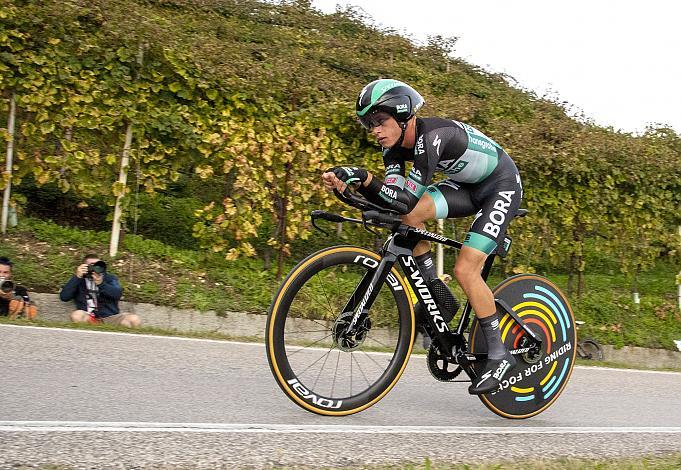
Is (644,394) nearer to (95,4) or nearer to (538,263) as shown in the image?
(538,263)

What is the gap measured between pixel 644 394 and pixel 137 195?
637 cm

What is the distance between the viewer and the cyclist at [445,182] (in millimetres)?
4750

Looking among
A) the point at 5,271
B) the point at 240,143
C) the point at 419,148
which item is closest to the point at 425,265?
the point at 419,148

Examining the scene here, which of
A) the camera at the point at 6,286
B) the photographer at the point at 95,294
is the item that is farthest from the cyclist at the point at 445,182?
the camera at the point at 6,286

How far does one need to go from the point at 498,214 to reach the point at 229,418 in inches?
80.8

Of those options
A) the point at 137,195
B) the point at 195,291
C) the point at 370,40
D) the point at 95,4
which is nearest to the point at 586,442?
the point at 195,291

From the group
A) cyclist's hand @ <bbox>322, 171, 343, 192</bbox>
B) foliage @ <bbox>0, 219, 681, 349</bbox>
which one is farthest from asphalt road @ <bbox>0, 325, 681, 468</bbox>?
foliage @ <bbox>0, 219, 681, 349</bbox>

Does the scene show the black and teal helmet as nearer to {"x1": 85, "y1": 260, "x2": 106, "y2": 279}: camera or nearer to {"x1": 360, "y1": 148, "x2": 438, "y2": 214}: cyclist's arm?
{"x1": 360, "y1": 148, "x2": 438, "y2": 214}: cyclist's arm

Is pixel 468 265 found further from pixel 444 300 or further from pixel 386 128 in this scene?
pixel 386 128

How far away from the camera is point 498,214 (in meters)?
5.17

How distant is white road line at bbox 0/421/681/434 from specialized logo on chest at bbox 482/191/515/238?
4.01ft

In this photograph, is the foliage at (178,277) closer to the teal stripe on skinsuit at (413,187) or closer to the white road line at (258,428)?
the white road line at (258,428)

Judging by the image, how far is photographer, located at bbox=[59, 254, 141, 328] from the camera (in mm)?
8883

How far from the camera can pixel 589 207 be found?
39.9 ft
